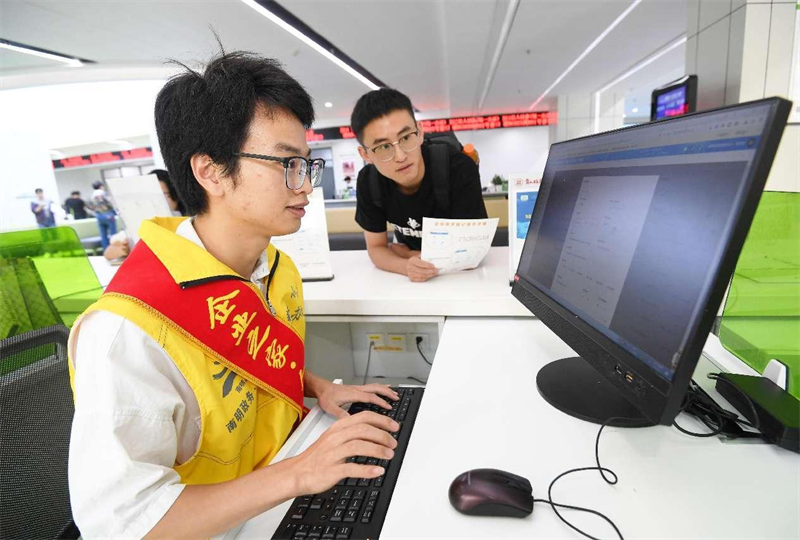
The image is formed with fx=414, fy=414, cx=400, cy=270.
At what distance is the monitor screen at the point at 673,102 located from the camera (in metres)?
3.13

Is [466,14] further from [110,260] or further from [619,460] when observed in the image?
[619,460]

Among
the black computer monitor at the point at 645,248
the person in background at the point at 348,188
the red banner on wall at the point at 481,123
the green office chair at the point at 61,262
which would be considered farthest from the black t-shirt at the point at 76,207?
the black computer monitor at the point at 645,248

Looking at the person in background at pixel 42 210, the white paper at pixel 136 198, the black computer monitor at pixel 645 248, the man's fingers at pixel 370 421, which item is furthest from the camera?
the person in background at pixel 42 210

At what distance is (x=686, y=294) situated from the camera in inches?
19.0

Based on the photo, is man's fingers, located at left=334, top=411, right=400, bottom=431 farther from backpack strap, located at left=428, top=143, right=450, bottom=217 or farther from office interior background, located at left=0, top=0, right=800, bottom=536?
backpack strap, located at left=428, top=143, right=450, bottom=217

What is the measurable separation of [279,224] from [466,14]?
4.52 meters

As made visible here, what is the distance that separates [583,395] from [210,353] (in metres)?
0.65

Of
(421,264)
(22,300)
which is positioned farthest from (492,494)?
(22,300)

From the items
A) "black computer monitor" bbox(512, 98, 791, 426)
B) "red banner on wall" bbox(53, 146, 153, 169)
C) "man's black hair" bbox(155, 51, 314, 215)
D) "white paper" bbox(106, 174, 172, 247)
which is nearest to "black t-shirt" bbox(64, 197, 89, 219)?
"red banner on wall" bbox(53, 146, 153, 169)

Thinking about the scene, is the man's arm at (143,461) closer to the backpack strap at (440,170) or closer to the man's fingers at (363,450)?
the man's fingers at (363,450)

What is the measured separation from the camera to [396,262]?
158cm

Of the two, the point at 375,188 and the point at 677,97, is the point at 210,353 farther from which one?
the point at 677,97

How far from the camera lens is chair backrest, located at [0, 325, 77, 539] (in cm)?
68

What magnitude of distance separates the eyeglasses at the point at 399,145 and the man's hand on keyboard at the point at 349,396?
103 cm
